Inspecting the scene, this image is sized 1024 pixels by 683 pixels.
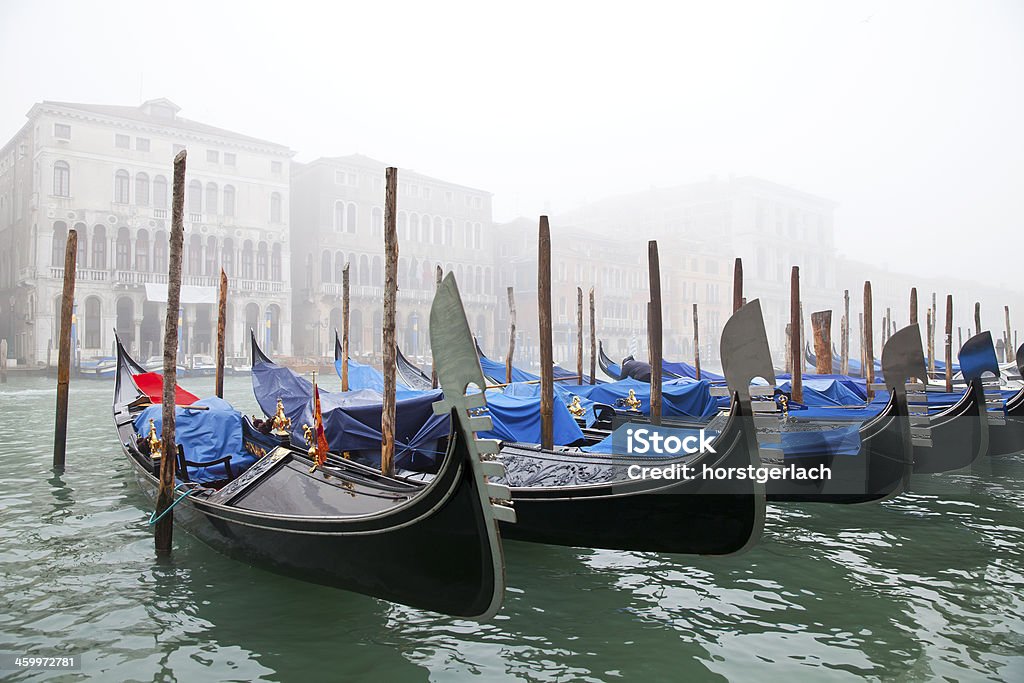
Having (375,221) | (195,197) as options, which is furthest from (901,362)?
(375,221)

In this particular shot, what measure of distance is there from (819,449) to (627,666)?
2874 millimetres

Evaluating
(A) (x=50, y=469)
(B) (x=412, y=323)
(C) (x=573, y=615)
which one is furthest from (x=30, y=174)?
(C) (x=573, y=615)

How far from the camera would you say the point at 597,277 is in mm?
34250

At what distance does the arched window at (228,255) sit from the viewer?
2603cm

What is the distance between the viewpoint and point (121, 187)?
23.8 meters

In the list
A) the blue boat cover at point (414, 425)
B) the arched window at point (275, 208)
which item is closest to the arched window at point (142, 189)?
the arched window at point (275, 208)

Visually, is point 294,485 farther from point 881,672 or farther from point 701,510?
point 881,672

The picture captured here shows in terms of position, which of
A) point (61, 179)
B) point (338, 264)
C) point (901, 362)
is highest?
point (61, 179)

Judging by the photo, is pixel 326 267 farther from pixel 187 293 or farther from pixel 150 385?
pixel 150 385

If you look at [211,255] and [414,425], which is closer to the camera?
[414,425]

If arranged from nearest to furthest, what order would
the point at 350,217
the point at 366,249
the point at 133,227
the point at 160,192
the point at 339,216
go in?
1. the point at 133,227
2. the point at 160,192
3. the point at 339,216
4. the point at 350,217
5. the point at 366,249

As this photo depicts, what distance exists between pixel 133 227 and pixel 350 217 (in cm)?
806

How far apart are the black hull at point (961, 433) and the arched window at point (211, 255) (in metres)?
24.6

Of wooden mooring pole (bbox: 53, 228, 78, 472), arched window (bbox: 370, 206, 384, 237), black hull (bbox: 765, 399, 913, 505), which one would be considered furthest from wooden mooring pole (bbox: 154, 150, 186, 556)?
arched window (bbox: 370, 206, 384, 237)
